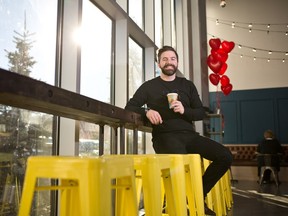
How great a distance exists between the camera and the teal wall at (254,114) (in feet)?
28.5

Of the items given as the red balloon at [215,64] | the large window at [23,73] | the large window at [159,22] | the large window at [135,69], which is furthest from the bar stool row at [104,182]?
the red balloon at [215,64]

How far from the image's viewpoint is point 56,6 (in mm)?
2289

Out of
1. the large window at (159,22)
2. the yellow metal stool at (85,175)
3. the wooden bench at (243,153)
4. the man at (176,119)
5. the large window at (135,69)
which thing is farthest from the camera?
the wooden bench at (243,153)

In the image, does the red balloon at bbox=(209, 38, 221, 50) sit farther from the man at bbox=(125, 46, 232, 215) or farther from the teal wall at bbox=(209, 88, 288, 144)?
the teal wall at bbox=(209, 88, 288, 144)

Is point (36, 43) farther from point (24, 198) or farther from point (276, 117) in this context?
point (276, 117)

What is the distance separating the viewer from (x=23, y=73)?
193 cm

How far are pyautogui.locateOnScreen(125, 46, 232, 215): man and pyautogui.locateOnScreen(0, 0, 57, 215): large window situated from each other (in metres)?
0.66

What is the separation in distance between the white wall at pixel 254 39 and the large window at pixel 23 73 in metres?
7.89

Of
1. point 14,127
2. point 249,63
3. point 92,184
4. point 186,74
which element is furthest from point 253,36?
point 92,184

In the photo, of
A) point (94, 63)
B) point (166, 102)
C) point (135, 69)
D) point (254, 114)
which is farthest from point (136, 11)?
point (254, 114)

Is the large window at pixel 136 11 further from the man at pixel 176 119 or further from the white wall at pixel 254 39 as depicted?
the white wall at pixel 254 39

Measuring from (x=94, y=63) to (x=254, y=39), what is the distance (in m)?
7.56

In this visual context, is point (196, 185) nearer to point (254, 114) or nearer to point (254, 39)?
point (254, 114)

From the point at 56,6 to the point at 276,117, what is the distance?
307 inches
